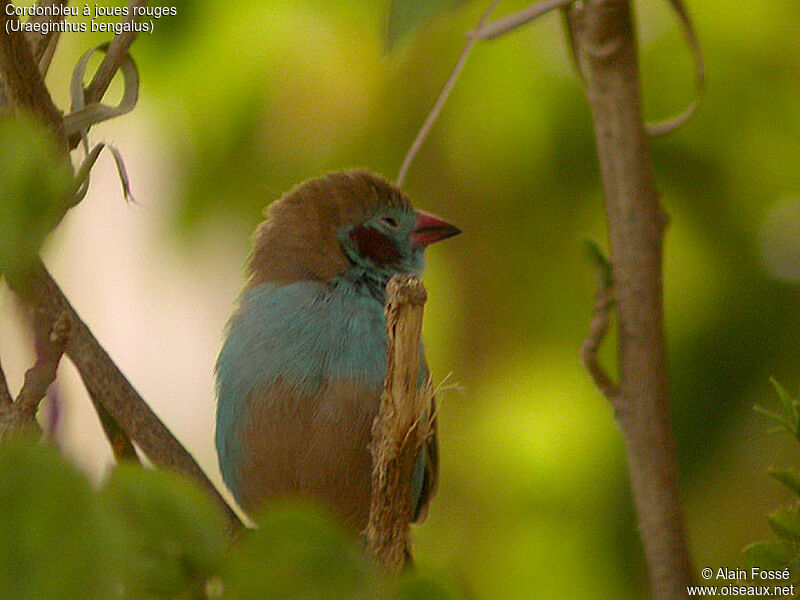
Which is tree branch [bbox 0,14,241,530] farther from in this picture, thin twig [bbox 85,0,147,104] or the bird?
the bird

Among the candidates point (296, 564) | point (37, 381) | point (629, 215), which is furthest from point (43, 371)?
point (629, 215)

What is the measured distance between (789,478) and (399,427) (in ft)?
0.99

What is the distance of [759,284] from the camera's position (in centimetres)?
227

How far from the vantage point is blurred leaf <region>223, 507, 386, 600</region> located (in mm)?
431

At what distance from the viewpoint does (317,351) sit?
62.9 inches

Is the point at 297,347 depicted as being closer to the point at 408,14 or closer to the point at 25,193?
the point at 408,14

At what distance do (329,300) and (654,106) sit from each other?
1079mm

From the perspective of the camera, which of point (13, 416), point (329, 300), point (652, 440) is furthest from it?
point (329, 300)

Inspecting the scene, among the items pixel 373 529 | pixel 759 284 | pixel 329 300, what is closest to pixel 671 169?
pixel 759 284

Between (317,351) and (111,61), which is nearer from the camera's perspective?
(111,61)

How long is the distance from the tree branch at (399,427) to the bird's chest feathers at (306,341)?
2.17ft

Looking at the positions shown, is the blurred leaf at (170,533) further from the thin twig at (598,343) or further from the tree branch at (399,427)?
the thin twig at (598,343)

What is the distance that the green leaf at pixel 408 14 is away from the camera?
0.86m

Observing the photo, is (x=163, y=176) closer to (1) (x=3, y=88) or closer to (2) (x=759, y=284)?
(2) (x=759, y=284)
